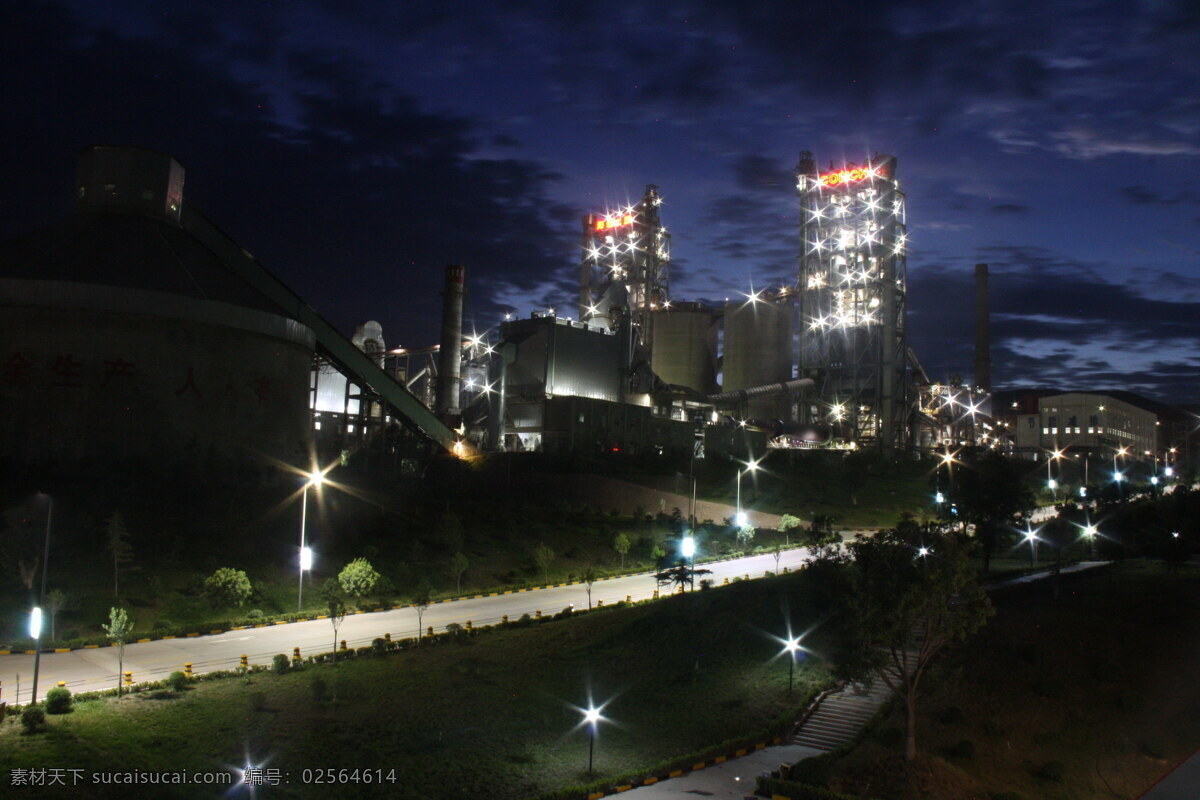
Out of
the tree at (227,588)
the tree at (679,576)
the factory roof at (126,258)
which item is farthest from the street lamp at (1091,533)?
the factory roof at (126,258)

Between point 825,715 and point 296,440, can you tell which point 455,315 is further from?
point 825,715

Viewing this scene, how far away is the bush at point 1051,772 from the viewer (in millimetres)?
20700

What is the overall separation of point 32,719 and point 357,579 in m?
15.6

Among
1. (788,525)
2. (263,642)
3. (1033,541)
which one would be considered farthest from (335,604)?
(1033,541)

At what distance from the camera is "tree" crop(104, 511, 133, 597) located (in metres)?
34.4

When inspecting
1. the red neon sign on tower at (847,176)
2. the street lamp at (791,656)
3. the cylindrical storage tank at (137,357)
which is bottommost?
the street lamp at (791,656)

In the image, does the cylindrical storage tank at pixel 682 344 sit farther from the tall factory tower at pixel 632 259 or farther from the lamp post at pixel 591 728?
the lamp post at pixel 591 728

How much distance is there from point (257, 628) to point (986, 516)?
31.1m

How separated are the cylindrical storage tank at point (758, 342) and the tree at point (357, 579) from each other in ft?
257

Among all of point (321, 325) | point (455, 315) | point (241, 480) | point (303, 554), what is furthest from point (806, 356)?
point (303, 554)

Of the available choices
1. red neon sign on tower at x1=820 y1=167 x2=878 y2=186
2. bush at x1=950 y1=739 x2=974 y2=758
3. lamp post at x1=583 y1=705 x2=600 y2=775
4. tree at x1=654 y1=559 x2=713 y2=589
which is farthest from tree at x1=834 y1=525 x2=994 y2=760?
red neon sign on tower at x1=820 y1=167 x2=878 y2=186

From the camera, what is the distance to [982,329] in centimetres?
11244

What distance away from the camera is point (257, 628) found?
33.0 m

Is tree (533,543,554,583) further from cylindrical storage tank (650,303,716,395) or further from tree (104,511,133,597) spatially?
cylindrical storage tank (650,303,716,395)
